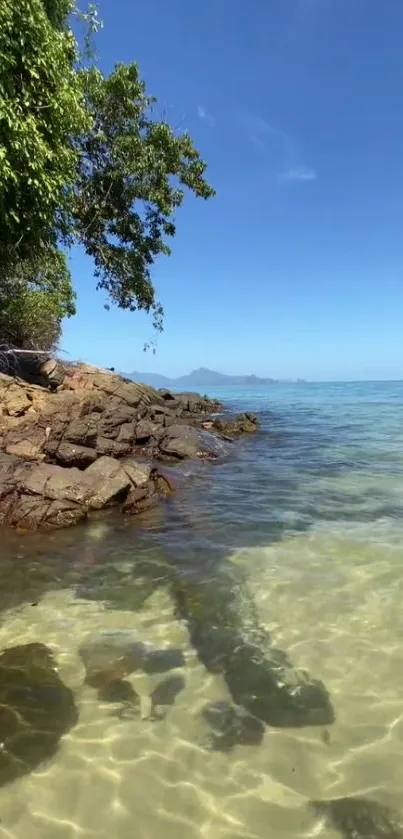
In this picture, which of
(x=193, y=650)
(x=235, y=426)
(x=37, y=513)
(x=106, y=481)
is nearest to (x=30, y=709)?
(x=193, y=650)

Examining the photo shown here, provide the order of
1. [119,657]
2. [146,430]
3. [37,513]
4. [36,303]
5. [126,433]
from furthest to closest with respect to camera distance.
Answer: [36,303], [146,430], [126,433], [37,513], [119,657]

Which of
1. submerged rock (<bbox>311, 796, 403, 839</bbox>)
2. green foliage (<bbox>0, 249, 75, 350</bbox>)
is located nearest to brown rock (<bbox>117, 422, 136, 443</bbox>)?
green foliage (<bbox>0, 249, 75, 350</bbox>)

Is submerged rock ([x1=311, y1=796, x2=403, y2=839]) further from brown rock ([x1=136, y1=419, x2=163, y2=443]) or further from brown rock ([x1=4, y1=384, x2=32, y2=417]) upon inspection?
brown rock ([x1=136, y1=419, x2=163, y2=443])

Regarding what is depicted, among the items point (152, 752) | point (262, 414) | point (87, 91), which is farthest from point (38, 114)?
point (262, 414)

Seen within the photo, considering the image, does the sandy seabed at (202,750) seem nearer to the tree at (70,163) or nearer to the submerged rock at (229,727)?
the submerged rock at (229,727)

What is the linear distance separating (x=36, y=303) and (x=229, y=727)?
22.5 metres

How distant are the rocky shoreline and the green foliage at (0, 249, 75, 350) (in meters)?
2.56

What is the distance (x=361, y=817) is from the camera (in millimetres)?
3881

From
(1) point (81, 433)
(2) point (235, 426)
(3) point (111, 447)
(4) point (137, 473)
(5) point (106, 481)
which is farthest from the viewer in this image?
(2) point (235, 426)

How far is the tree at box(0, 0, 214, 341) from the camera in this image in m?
11.1

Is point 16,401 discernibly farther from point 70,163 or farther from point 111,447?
point 70,163

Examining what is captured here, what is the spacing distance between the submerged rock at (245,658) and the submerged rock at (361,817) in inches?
36.4

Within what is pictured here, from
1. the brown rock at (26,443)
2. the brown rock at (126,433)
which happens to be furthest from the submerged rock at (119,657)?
the brown rock at (126,433)

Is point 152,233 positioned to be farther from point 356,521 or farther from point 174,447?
point 356,521
